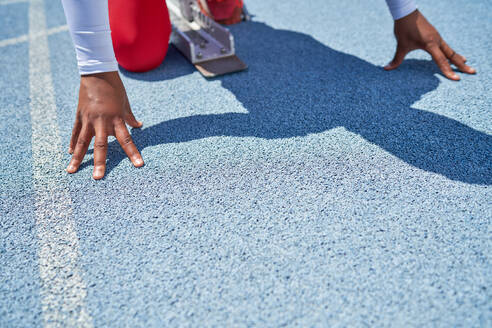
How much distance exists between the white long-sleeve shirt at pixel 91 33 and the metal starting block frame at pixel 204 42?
2.71 feet

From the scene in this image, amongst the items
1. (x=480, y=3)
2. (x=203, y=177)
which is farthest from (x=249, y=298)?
(x=480, y=3)

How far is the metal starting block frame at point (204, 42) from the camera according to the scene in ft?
7.80

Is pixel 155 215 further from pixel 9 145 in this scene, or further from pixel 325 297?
pixel 9 145

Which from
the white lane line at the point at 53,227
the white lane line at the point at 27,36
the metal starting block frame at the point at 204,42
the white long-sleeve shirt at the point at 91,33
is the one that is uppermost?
the white long-sleeve shirt at the point at 91,33

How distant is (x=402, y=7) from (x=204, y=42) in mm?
1263

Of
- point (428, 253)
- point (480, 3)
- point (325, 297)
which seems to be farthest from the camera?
point (480, 3)

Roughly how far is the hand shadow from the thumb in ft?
0.13

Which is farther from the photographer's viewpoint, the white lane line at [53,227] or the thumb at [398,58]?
the thumb at [398,58]

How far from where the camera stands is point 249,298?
3.54 ft

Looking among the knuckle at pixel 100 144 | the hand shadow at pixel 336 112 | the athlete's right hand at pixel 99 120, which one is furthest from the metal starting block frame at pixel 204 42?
the knuckle at pixel 100 144

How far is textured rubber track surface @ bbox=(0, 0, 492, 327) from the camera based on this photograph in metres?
1.07

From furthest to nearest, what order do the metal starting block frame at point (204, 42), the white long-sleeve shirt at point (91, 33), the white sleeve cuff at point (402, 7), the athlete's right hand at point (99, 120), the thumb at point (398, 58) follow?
1. the metal starting block frame at point (204, 42)
2. the thumb at point (398, 58)
3. the white sleeve cuff at point (402, 7)
4. the athlete's right hand at point (99, 120)
5. the white long-sleeve shirt at point (91, 33)

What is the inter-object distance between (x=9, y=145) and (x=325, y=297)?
1.61 m

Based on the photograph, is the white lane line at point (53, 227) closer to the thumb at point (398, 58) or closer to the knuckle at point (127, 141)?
the knuckle at point (127, 141)
